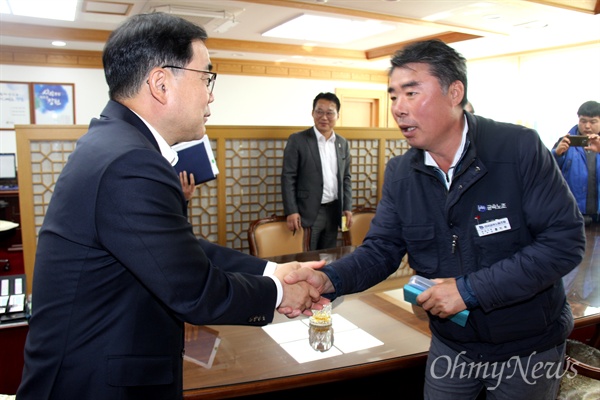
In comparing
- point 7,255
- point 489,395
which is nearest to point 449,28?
point 489,395

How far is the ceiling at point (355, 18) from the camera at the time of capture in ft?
16.2

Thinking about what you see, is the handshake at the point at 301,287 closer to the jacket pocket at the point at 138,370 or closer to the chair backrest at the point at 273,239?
the jacket pocket at the point at 138,370

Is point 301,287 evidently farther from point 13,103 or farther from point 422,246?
point 13,103

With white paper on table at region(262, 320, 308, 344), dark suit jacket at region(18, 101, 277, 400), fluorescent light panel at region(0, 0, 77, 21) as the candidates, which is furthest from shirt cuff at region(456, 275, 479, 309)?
fluorescent light panel at region(0, 0, 77, 21)

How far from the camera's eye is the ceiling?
493 centimetres

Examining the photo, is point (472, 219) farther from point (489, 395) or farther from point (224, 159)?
point (224, 159)

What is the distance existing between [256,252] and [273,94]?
21.2 feet

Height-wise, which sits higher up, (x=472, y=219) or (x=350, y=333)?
(x=472, y=219)

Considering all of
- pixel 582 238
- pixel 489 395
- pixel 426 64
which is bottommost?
pixel 489 395

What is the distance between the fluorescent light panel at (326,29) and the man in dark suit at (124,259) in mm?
4911

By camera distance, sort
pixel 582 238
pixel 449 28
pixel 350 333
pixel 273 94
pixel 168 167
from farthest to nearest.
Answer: pixel 273 94 → pixel 449 28 → pixel 350 333 → pixel 582 238 → pixel 168 167

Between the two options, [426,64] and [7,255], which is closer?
[426,64]

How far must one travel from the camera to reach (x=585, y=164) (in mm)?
4051

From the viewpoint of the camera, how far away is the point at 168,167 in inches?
41.0
